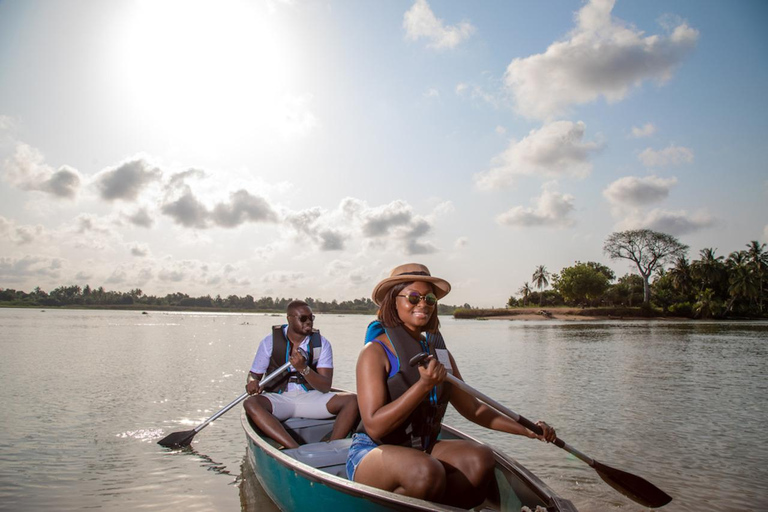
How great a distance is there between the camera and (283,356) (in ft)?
20.0

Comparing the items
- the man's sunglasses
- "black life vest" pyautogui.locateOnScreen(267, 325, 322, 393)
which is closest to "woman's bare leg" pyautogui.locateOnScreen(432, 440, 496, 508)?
the man's sunglasses

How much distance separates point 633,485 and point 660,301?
74864mm

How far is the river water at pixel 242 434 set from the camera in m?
5.51

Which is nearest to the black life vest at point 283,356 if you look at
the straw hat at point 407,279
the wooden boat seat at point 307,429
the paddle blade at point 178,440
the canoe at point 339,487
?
the wooden boat seat at point 307,429

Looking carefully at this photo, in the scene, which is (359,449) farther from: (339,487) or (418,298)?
(418,298)

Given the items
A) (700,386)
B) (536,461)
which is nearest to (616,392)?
(700,386)

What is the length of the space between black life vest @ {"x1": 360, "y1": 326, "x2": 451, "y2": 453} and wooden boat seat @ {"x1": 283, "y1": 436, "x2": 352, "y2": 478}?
5.04 ft

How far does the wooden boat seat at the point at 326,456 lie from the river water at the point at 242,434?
834 millimetres

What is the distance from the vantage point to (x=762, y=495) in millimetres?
5422

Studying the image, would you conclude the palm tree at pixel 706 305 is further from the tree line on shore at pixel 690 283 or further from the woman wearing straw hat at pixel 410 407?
the woman wearing straw hat at pixel 410 407

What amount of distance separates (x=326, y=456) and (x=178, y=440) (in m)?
3.91

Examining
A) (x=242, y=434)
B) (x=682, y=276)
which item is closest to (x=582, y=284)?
(x=682, y=276)

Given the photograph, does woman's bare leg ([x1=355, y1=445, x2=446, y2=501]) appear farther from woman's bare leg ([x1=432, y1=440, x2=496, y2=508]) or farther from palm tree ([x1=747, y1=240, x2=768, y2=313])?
palm tree ([x1=747, y1=240, x2=768, y2=313])

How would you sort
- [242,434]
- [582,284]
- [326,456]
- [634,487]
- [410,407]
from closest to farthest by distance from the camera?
[410,407] < [634,487] < [326,456] < [242,434] < [582,284]
